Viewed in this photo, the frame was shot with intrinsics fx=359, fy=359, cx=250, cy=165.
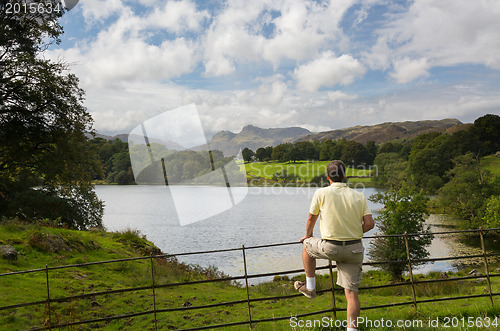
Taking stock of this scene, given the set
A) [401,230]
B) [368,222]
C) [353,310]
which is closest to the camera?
[368,222]

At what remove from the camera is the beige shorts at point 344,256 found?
4.25 metres

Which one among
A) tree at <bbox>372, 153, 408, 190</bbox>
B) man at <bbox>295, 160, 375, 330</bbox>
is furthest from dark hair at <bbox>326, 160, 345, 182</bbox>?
tree at <bbox>372, 153, 408, 190</bbox>

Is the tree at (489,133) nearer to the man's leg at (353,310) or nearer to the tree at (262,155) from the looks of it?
the tree at (262,155)

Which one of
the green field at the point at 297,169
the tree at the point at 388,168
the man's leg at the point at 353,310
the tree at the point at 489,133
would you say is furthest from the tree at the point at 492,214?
the green field at the point at 297,169

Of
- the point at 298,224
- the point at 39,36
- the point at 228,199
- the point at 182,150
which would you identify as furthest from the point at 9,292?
the point at 298,224

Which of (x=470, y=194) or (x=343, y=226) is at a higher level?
(x=343, y=226)

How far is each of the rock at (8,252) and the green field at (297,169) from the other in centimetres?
8314

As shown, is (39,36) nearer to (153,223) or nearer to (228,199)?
(228,199)

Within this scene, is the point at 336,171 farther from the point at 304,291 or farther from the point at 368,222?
the point at 304,291

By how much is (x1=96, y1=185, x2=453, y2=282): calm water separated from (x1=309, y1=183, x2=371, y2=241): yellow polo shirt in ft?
22.9

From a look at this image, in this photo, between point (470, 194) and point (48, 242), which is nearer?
point (48, 242)

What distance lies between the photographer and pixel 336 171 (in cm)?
427

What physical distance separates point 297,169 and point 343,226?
9850cm

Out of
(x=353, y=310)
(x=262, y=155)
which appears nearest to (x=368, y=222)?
(x=353, y=310)
